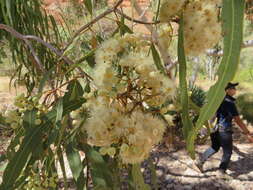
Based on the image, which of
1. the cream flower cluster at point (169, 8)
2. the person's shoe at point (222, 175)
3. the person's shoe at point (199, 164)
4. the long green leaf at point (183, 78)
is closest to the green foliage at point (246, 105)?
the person's shoe at point (222, 175)

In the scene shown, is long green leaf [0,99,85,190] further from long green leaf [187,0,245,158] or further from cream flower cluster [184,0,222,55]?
long green leaf [187,0,245,158]

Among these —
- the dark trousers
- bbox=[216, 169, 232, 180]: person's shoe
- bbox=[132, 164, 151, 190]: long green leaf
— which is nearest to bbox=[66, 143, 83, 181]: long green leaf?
bbox=[132, 164, 151, 190]: long green leaf

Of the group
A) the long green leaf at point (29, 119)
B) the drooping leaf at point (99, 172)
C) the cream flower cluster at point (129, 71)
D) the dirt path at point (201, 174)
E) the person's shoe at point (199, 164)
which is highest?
the cream flower cluster at point (129, 71)

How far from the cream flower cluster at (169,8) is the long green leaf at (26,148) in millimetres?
315

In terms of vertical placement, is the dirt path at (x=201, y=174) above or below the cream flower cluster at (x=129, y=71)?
below

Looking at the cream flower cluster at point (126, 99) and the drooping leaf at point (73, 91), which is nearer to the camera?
the cream flower cluster at point (126, 99)

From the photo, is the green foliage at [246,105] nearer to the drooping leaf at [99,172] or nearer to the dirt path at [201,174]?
the dirt path at [201,174]

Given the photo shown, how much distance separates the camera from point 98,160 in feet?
3.10

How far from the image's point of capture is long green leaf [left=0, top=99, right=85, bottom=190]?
794 millimetres

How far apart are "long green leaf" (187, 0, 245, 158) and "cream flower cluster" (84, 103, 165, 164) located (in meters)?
0.15

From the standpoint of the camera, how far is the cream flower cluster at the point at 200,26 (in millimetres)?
614

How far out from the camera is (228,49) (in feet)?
1.39

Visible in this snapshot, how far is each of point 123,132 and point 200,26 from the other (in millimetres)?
251

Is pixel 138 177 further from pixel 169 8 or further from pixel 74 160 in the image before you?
pixel 169 8
